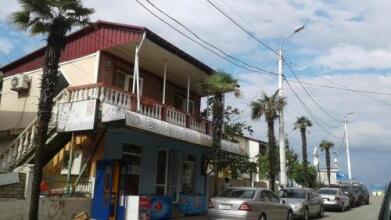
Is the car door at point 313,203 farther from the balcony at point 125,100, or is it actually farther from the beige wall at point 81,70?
the beige wall at point 81,70

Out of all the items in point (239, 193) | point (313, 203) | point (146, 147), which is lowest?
point (313, 203)

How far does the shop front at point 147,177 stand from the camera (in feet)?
53.9

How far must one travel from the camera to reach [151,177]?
67.4 feet

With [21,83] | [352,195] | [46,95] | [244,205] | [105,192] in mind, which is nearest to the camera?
[46,95]

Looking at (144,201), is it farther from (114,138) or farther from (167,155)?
(167,155)

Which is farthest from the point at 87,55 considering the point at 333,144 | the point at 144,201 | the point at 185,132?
the point at 333,144

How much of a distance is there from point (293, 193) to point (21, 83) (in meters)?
13.6

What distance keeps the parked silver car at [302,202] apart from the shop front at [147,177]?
13.0 ft

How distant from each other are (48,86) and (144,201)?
226 inches

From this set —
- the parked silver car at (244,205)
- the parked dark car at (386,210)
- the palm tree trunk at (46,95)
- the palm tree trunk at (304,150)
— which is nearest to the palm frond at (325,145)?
the palm tree trunk at (304,150)

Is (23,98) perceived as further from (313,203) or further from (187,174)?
(313,203)

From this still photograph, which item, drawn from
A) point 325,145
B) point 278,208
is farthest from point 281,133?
point 325,145

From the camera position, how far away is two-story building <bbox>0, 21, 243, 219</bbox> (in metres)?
16.4

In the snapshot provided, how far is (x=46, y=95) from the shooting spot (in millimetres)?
13148
